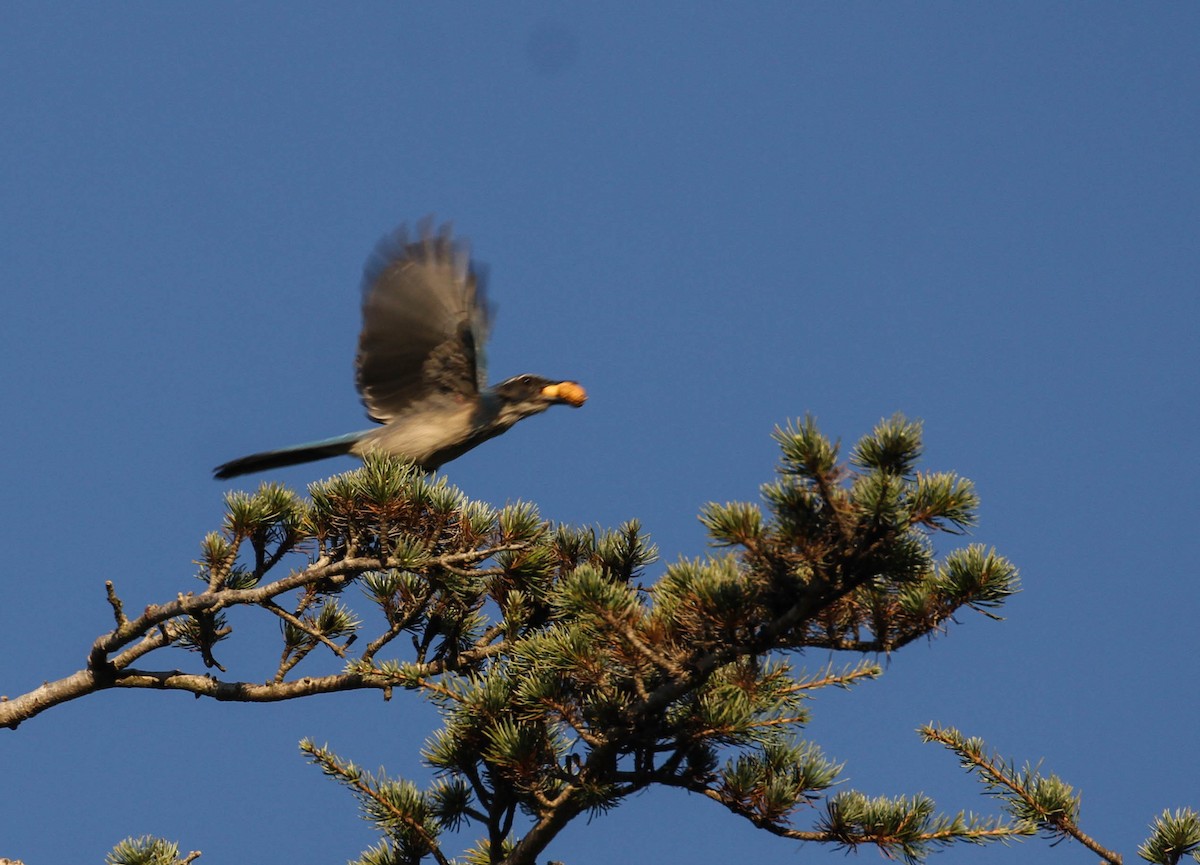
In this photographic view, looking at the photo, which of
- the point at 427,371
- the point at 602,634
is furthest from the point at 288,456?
the point at 602,634

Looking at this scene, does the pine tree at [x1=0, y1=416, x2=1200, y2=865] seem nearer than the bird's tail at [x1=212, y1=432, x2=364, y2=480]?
Yes

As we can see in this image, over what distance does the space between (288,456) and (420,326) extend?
42.8 inches

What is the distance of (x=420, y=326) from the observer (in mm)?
8047

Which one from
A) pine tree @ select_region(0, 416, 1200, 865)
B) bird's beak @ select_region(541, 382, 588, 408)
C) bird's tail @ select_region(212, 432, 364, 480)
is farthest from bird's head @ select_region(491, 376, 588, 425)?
pine tree @ select_region(0, 416, 1200, 865)

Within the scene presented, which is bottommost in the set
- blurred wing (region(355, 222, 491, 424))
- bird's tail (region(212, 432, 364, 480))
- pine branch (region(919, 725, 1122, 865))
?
pine branch (region(919, 725, 1122, 865))

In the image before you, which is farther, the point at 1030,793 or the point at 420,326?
the point at 420,326

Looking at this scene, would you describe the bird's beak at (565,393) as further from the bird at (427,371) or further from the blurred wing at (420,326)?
the blurred wing at (420,326)

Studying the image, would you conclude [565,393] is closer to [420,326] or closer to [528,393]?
[528,393]

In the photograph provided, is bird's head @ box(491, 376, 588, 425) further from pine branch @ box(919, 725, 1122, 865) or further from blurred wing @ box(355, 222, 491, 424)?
pine branch @ box(919, 725, 1122, 865)

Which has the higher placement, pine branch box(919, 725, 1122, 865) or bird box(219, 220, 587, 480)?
bird box(219, 220, 587, 480)

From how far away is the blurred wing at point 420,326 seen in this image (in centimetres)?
794

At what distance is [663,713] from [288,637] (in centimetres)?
189

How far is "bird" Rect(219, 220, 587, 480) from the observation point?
7.94m

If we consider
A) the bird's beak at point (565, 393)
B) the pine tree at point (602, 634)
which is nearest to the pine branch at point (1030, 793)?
the pine tree at point (602, 634)
